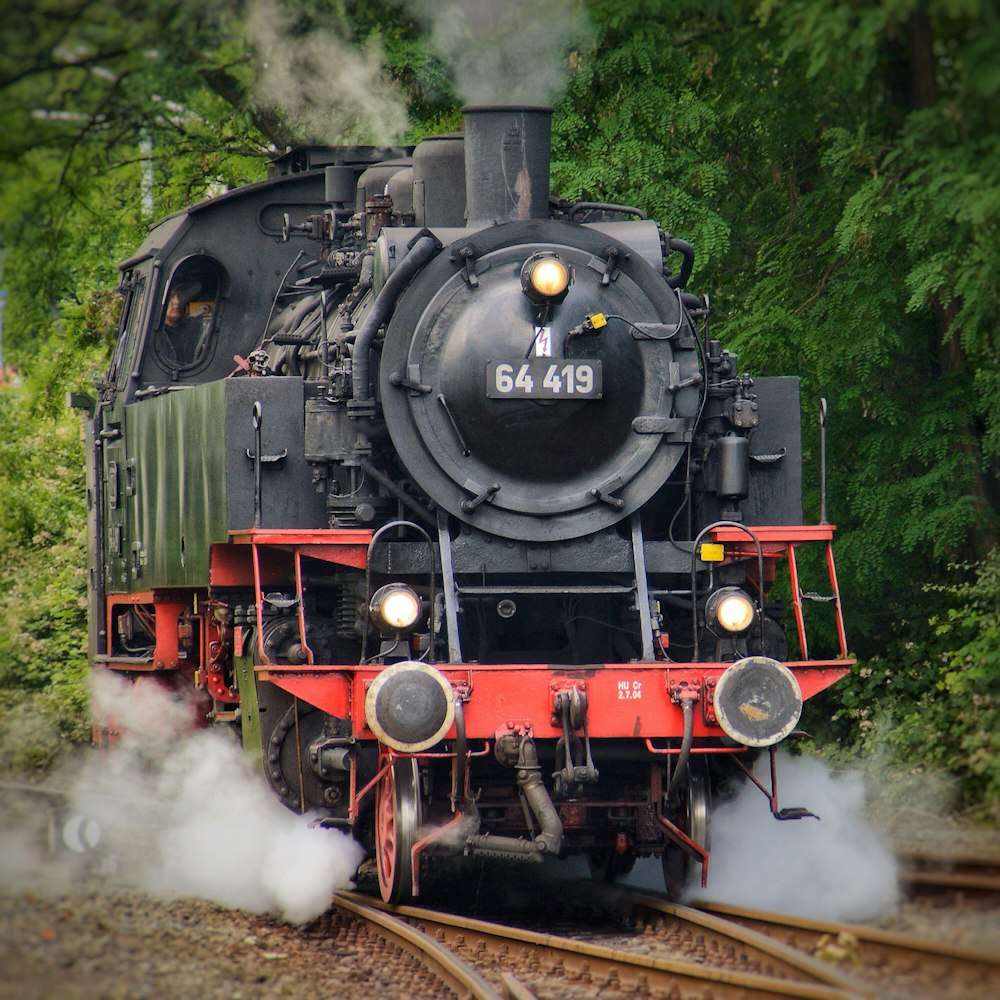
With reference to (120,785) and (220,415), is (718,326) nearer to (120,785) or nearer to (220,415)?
(220,415)

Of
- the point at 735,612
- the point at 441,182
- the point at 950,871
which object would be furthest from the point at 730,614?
the point at 441,182

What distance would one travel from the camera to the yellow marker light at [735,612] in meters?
6.88

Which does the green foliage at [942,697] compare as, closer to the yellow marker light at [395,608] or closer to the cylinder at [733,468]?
the cylinder at [733,468]

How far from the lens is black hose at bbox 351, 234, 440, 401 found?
6.89m

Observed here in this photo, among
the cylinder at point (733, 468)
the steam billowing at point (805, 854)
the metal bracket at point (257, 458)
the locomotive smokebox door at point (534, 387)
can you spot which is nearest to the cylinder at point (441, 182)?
the locomotive smokebox door at point (534, 387)

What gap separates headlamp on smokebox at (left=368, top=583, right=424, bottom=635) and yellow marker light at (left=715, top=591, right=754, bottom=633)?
1.35m

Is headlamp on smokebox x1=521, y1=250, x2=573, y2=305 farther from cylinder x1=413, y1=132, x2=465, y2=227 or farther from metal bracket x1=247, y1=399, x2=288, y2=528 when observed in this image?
metal bracket x1=247, y1=399, x2=288, y2=528

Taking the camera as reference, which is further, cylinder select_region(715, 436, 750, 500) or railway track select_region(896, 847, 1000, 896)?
cylinder select_region(715, 436, 750, 500)

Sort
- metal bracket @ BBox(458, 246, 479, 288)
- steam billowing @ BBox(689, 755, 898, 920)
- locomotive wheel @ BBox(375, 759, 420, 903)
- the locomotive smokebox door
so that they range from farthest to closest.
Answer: metal bracket @ BBox(458, 246, 479, 288) → the locomotive smokebox door → locomotive wheel @ BBox(375, 759, 420, 903) → steam billowing @ BBox(689, 755, 898, 920)

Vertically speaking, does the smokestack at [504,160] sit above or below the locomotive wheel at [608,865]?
above

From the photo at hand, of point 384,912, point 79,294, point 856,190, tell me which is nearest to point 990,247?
point 856,190

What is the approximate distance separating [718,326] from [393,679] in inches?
190

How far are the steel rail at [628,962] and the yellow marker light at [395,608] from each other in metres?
1.31

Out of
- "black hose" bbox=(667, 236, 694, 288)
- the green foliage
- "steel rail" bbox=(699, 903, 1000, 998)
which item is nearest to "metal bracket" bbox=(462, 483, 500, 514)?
"black hose" bbox=(667, 236, 694, 288)
